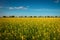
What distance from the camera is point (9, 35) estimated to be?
13.3 ft

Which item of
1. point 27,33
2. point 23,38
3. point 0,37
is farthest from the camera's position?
point 27,33

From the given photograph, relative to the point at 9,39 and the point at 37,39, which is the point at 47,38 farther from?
the point at 9,39

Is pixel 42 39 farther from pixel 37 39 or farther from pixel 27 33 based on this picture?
pixel 27 33

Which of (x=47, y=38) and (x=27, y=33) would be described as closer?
(x=47, y=38)

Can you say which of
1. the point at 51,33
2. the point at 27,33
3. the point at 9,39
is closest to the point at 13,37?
the point at 9,39

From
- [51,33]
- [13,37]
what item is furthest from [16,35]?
[51,33]

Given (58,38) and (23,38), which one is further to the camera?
(58,38)

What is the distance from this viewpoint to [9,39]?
3.95 m

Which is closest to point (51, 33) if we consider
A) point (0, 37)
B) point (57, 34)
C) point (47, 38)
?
point (57, 34)

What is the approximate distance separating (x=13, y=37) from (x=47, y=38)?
78 cm

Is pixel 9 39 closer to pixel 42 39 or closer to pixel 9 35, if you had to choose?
pixel 9 35

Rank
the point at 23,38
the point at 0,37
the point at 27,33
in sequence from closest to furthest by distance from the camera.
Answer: the point at 23,38 < the point at 0,37 < the point at 27,33

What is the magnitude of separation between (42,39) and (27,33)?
0.61 metres

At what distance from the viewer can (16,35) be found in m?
4.13
